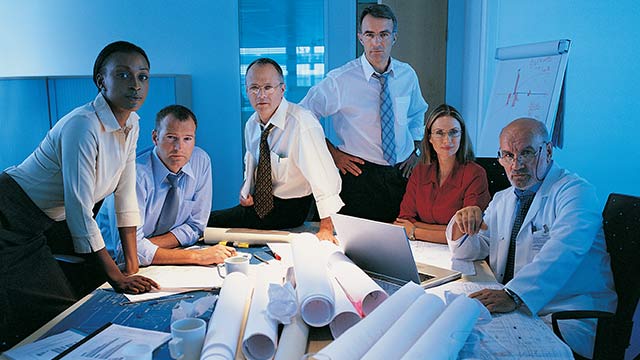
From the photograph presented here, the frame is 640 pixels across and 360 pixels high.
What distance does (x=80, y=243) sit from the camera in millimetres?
1712

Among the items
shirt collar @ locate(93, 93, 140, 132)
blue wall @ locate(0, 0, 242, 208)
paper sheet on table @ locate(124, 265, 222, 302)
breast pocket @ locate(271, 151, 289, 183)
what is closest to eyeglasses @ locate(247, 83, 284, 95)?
breast pocket @ locate(271, 151, 289, 183)

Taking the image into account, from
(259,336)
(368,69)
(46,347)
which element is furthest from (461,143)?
(46,347)

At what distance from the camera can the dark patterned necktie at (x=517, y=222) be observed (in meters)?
1.90

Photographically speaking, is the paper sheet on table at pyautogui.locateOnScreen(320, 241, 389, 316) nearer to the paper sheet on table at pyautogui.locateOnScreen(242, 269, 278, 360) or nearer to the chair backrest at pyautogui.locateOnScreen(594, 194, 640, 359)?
the paper sheet on table at pyautogui.locateOnScreen(242, 269, 278, 360)

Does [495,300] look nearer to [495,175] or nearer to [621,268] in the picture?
[621,268]

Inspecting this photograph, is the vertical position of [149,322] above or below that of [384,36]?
below

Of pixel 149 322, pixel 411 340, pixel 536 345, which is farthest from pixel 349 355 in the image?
pixel 149 322

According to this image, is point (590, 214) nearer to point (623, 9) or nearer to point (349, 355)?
point (349, 355)

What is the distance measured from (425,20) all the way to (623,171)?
2.25 meters

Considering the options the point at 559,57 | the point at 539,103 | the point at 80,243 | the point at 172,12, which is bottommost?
the point at 80,243

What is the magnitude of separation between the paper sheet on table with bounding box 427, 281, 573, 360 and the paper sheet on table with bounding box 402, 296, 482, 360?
0.06 meters

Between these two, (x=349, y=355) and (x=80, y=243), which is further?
(x=80, y=243)

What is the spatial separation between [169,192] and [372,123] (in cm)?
140

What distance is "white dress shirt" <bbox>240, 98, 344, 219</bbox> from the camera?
2459mm
